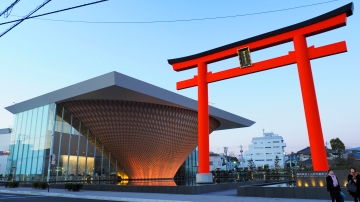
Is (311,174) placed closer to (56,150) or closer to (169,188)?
(169,188)

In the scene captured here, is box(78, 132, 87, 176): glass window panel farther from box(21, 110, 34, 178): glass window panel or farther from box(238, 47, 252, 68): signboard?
box(238, 47, 252, 68): signboard

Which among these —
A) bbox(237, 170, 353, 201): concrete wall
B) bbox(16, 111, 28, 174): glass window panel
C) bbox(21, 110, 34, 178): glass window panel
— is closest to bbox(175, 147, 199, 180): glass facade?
bbox(21, 110, 34, 178): glass window panel

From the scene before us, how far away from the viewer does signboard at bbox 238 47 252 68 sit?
1915 centimetres

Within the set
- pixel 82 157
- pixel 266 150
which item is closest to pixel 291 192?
pixel 82 157

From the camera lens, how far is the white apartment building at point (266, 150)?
96.5 m

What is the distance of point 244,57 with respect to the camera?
19.3m

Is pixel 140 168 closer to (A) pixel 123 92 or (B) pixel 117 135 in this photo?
(B) pixel 117 135

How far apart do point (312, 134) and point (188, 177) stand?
32344 millimetres

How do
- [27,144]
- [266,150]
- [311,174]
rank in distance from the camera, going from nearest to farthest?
1. [311,174]
2. [27,144]
3. [266,150]

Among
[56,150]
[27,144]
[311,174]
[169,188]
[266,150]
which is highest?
[266,150]

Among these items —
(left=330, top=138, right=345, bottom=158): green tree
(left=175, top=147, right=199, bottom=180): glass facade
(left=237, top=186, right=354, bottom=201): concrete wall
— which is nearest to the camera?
(left=237, top=186, right=354, bottom=201): concrete wall

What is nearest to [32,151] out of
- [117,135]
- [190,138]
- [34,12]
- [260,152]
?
[117,135]

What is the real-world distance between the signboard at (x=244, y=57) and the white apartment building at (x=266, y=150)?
84035 mm

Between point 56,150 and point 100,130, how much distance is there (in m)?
5.35
